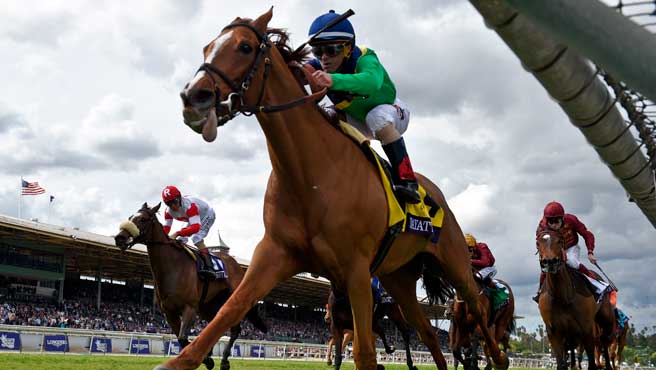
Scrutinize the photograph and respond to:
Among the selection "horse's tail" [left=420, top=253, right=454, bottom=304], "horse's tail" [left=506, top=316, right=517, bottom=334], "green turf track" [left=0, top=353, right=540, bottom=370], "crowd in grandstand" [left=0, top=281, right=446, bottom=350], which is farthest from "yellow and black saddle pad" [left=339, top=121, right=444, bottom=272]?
"crowd in grandstand" [left=0, top=281, right=446, bottom=350]

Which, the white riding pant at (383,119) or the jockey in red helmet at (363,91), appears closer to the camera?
the jockey in red helmet at (363,91)

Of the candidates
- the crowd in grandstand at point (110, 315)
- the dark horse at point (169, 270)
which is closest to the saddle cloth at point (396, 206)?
the dark horse at point (169, 270)

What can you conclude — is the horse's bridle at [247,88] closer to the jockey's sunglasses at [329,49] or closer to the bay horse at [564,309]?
the jockey's sunglasses at [329,49]

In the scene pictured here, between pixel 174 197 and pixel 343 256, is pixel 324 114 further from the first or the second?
pixel 174 197

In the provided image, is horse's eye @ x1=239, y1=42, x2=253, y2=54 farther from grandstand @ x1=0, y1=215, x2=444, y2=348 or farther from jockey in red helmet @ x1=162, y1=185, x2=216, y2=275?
grandstand @ x1=0, y1=215, x2=444, y2=348

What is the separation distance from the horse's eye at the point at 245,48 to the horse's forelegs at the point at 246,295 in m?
1.25

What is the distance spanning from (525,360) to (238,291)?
47.7 m

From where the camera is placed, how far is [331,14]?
18.7 feet

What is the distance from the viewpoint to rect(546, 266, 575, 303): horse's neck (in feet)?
34.1

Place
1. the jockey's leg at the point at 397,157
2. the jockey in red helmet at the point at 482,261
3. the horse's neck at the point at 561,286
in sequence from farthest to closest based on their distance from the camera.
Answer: the jockey in red helmet at the point at 482,261 → the horse's neck at the point at 561,286 → the jockey's leg at the point at 397,157

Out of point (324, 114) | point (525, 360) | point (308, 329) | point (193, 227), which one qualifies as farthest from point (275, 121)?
point (308, 329)

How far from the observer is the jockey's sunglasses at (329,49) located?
565 cm

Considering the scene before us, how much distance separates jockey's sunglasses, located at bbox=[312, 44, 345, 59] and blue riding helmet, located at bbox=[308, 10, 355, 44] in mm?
55

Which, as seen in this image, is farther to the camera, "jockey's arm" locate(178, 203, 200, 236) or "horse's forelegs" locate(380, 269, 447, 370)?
"jockey's arm" locate(178, 203, 200, 236)
